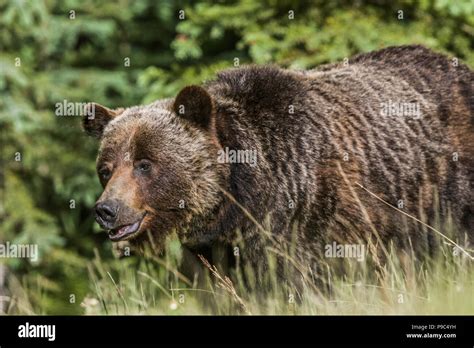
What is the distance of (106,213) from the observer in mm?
5688

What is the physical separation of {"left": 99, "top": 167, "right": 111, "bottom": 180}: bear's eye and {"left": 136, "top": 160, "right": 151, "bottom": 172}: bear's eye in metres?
0.22

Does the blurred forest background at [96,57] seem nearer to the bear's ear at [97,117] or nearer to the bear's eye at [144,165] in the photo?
the bear's ear at [97,117]

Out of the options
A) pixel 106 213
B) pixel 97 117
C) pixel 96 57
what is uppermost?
pixel 96 57

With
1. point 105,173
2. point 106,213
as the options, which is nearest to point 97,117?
point 105,173

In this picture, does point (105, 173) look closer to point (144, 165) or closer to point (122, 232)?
point (144, 165)

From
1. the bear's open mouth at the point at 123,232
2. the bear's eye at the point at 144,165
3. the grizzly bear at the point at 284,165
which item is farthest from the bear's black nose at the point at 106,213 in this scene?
the bear's eye at the point at 144,165

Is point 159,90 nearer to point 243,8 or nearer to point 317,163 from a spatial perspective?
point 243,8

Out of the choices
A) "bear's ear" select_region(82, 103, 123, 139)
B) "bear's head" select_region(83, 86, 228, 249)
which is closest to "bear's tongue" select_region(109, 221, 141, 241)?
"bear's head" select_region(83, 86, 228, 249)

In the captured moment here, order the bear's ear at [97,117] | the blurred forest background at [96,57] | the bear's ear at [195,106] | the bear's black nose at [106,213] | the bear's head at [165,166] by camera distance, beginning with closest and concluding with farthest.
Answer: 1. the bear's black nose at [106,213]
2. the bear's head at [165,166]
3. the bear's ear at [195,106]
4. the bear's ear at [97,117]
5. the blurred forest background at [96,57]

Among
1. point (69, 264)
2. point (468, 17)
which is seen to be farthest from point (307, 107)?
point (69, 264)

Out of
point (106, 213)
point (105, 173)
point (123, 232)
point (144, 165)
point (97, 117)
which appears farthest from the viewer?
point (97, 117)

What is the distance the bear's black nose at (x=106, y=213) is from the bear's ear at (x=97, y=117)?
1.00 meters

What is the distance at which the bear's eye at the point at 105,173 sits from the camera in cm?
612

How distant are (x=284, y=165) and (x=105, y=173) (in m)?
1.22
